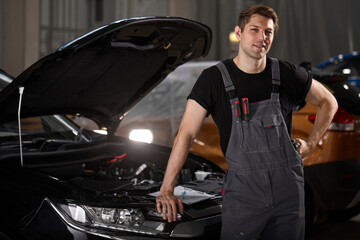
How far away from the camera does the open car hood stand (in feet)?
9.14

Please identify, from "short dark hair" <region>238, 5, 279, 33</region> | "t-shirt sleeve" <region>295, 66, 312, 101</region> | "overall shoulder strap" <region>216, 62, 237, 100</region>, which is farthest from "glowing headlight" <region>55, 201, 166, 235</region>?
"short dark hair" <region>238, 5, 279, 33</region>

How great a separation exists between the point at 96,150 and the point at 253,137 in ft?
4.99

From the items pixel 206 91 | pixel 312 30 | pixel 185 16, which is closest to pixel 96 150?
pixel 206 91

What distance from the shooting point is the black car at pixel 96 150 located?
2.49 m

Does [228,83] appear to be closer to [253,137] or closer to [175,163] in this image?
[253,137]

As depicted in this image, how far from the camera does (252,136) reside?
2332mm

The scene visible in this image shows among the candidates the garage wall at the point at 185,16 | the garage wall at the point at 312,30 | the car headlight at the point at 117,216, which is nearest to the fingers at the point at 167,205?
the car headlight at the point at 117,216

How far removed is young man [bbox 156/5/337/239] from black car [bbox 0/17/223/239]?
0.96ft

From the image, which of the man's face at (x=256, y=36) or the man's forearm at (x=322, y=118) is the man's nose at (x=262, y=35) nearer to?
the man's face at (x=256, y=36)

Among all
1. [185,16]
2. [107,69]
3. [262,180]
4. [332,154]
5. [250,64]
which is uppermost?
[185,16]

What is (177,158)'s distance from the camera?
95.7 inches

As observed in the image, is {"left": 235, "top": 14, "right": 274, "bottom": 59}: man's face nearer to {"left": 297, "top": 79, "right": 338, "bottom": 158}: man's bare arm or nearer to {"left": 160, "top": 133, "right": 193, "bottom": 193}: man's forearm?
{"left": 297, "top": 79, "right": 338, "bottom": 158}: man's bare arm

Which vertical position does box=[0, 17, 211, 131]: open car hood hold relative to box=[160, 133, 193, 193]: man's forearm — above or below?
above

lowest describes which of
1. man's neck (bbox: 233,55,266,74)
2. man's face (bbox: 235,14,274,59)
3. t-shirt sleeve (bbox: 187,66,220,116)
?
t-shirt sleeve (bbox: 187,66,220,116)
